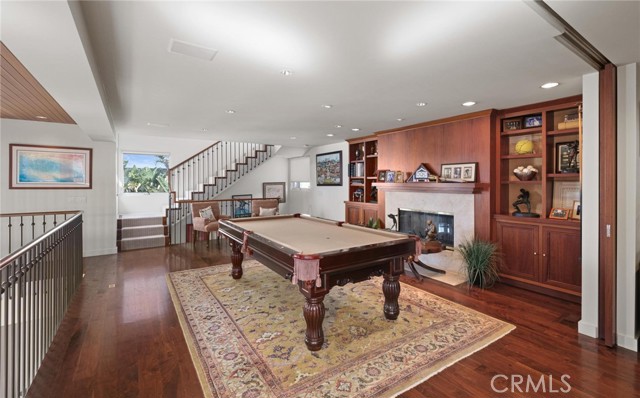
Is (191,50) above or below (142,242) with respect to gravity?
above

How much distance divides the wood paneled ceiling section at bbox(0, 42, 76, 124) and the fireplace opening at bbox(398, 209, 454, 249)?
533cm

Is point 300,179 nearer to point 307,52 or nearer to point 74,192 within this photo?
point 74,192

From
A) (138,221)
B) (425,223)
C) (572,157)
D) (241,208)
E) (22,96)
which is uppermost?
(22,96)

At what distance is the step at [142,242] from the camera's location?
6.32 meters

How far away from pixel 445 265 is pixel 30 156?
7.27 metres

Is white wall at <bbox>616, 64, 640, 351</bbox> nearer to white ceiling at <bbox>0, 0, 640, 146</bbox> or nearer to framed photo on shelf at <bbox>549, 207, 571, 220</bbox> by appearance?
white ceiling at <bbox>0, 0, 640, 146</bbox>

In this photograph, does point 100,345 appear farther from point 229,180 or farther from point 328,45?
point 229,180

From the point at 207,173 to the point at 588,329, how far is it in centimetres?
848

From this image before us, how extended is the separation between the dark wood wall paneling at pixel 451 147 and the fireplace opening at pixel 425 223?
0.52m

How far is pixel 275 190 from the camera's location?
9906 millimetres

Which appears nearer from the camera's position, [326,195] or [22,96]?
[22,96]

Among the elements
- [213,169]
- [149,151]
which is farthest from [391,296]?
[149,151]

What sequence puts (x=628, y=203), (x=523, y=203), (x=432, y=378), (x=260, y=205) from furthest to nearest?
(x=260, y=205) → (x=523, y=203) → (x=628, y=203) → (x=432, y=378)

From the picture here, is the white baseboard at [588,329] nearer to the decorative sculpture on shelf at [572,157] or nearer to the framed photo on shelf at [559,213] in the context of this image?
the framed photo on shelf at [559,213]
